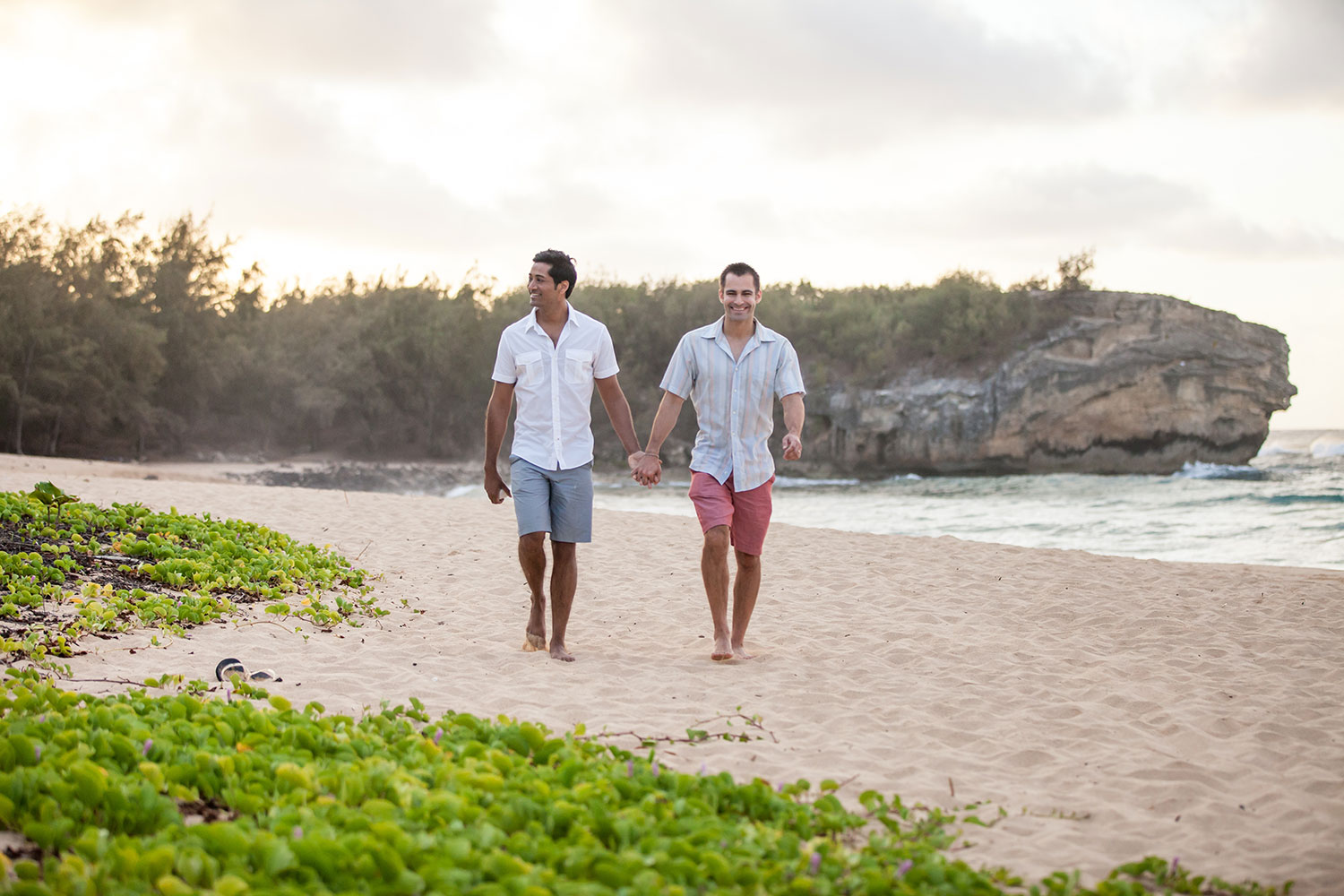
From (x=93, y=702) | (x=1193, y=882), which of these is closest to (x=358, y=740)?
(x=93, y=702)

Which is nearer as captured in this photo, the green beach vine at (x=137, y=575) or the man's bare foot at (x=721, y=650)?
the green beach vine at (x=137, y=575)

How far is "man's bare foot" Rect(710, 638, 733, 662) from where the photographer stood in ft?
17.7

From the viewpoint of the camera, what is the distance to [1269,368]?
38.3 metres

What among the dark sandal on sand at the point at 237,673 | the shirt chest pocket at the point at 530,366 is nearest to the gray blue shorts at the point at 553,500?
the shirt chest pocket at the point at 530,366

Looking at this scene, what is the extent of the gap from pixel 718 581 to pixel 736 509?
40 cm

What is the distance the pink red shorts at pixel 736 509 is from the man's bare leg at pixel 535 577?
88 cm

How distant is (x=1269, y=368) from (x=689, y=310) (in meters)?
24.2

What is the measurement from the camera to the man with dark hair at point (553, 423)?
207 inches

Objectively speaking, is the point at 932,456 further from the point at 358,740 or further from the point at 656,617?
the point at 358,740

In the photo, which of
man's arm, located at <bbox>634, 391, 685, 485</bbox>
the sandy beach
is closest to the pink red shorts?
man's arm, located at <bbox>634, 391, 685, 485</bbox>

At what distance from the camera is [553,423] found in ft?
17.3

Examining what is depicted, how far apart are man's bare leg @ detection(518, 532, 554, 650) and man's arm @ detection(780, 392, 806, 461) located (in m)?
1.39

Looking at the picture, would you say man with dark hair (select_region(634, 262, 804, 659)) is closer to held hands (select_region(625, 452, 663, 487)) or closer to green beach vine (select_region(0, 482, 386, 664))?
held hands (select_region(625, 452, 663, 487))

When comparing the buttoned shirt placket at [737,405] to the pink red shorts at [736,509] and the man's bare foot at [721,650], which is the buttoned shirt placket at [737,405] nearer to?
the pink red shorts at [736,509]
